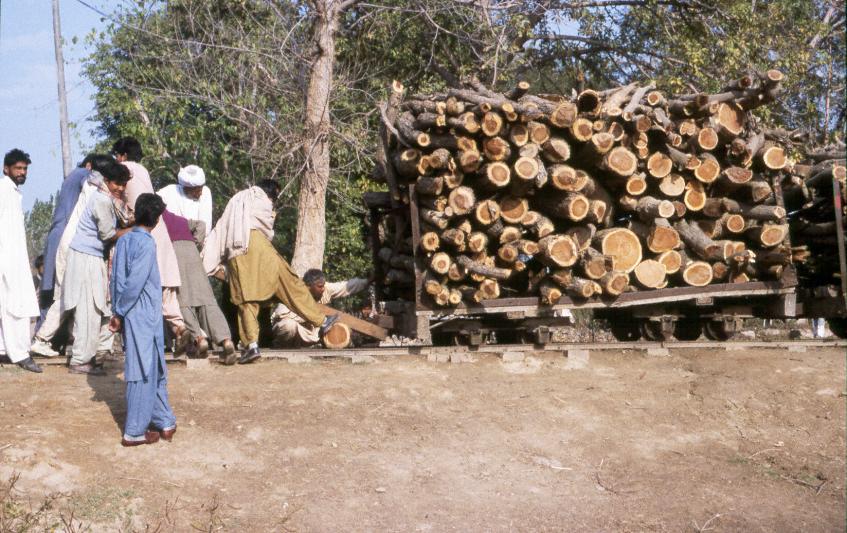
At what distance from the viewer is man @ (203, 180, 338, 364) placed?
8.53 metres

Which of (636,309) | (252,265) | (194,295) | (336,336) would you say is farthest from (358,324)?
(636,309)

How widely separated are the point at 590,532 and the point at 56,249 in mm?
5642

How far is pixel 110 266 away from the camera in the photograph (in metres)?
7.61

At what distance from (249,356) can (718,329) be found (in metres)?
5.24

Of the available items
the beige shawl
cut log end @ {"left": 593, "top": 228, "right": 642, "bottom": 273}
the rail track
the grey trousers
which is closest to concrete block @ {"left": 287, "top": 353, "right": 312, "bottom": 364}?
the rail track

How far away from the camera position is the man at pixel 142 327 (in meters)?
6.14

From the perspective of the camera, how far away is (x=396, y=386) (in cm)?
781

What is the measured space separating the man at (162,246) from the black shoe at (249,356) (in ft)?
1.96

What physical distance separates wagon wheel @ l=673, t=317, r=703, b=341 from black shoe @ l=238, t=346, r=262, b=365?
15.5 ft

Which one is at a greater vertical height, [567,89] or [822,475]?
[567,89]

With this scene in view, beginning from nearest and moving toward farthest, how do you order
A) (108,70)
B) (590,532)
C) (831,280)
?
(590,532)
(831,280)
(108,70)

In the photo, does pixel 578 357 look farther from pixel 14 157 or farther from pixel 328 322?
pixel 14 157

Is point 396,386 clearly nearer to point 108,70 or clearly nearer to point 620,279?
point 620,279

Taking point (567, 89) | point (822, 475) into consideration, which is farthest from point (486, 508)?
point (567, 89)
